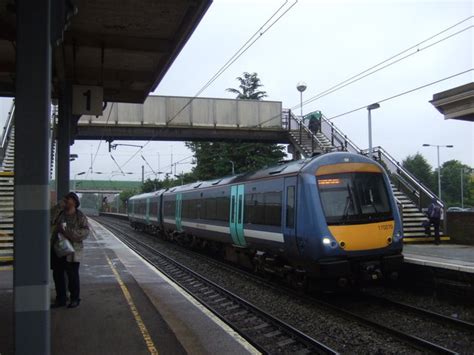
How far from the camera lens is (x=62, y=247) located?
7.27 metres

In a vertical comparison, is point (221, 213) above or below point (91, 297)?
above

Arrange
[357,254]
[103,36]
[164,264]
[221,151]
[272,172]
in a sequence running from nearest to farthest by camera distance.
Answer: [103,36] < [357,254] < [272,172] < [164,264] < [221,151]

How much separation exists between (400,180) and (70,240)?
1590 cm

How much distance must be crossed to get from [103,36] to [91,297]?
4130 millimetres

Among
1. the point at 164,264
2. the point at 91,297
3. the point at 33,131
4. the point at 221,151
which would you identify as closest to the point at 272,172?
the point at 91,297

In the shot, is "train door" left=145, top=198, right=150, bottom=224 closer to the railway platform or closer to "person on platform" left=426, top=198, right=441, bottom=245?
"person on platform" left=426, top=198, right=441, bottom=245

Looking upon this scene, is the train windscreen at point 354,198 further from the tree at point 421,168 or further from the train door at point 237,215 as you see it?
the tree at point 421,168

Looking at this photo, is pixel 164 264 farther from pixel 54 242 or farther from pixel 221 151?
pixel 221 151

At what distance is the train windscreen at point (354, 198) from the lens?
9.77 m

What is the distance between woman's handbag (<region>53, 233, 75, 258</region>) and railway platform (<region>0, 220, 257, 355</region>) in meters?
0.80

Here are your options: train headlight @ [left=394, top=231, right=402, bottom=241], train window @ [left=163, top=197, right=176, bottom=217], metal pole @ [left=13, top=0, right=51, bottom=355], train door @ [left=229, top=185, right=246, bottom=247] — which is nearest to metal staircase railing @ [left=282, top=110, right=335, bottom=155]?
train window @ [left=163, top=197, right=176, bottom=217]

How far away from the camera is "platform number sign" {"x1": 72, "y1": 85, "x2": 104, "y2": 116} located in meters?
10.2

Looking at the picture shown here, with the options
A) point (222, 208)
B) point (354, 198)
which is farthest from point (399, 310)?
point (222, 208)

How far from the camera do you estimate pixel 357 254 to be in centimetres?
958
